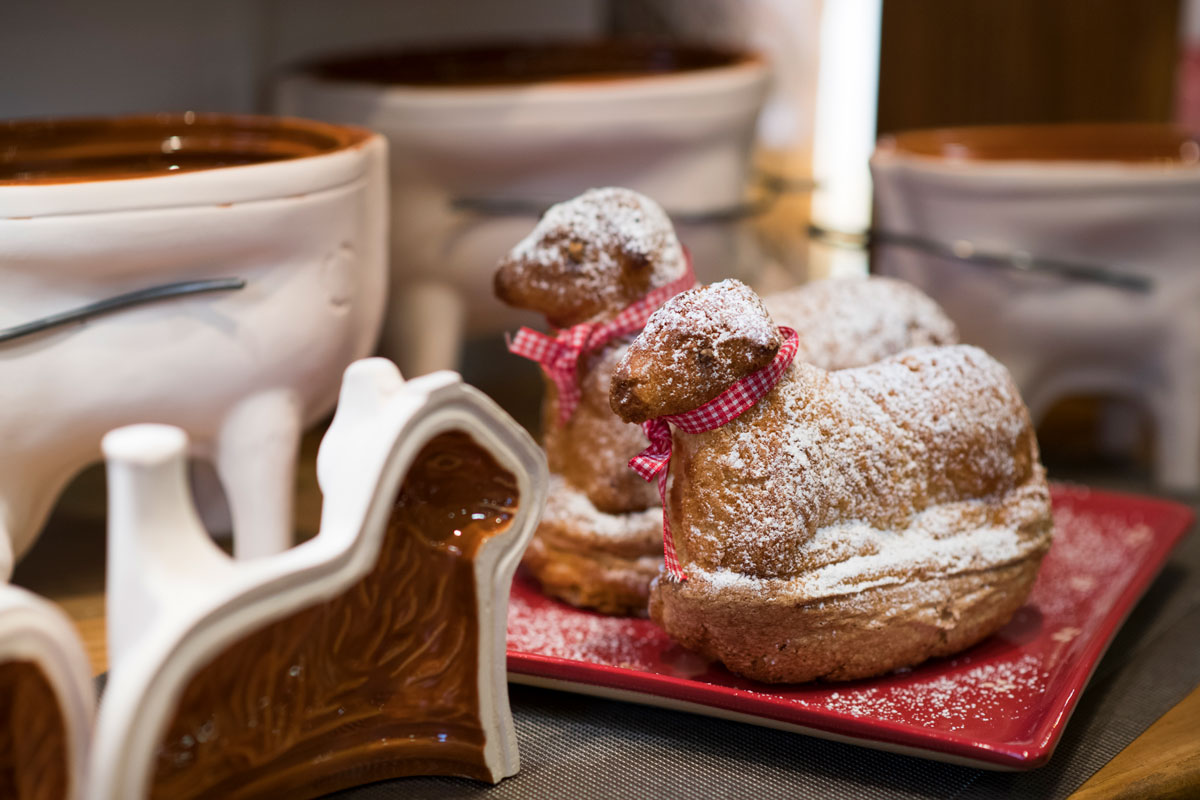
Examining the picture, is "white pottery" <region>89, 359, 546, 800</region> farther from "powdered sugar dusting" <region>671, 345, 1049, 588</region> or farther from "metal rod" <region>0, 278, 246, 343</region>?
"metal rod" <region>0, 278, 246, 343</region>

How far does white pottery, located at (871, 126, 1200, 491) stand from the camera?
1.08 m

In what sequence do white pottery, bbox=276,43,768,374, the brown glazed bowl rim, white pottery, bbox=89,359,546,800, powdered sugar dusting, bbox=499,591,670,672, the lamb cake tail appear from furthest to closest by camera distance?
1. the brown glazed bowl rim
2. white pottery, bbox=276,43,768,374
3. powdered sugar dusting, bbox=499,591,670,672
4. the lamb cake tail
5. white pottery, bbox=89,359,546,800

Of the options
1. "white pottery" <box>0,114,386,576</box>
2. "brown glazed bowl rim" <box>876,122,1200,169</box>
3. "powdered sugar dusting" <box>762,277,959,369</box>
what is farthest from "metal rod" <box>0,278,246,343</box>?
"brown glazed bowl rim" <box>876,122,1200,169</box>

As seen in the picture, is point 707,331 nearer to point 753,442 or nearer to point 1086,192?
point 753,442

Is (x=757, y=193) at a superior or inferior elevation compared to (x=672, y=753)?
superior

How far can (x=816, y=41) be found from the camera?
1.72 m

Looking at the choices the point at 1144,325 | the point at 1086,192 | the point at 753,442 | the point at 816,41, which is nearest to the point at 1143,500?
the point at 1144,325

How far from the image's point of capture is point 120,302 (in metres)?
0.75

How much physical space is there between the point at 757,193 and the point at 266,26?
0.60 m

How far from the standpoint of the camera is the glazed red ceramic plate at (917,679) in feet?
2.25

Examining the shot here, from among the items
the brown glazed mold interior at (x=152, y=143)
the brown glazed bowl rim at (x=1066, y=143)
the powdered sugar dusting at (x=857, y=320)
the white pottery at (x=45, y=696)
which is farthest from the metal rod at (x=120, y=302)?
the brown glazed bowl rim at (x=1066, y=143)

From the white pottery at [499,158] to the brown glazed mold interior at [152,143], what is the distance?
0.16 meters

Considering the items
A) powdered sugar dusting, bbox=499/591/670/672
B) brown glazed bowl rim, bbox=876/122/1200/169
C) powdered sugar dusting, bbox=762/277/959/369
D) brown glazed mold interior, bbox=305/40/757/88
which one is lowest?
powdered sugar dusting, bbox=499/591/670/672

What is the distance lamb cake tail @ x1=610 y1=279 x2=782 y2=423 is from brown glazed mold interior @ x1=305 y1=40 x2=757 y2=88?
679mm
